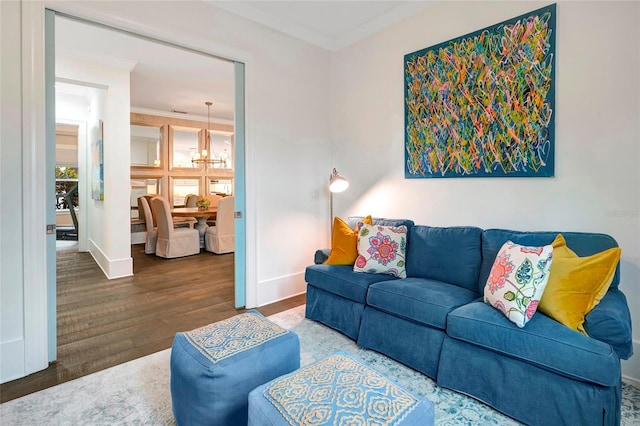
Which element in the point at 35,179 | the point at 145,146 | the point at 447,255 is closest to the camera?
the point at 35,179

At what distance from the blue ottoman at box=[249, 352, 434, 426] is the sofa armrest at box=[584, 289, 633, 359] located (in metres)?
0.97

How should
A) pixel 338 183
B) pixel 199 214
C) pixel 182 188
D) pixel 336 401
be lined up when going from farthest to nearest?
pixel 182 188 < pixel 199 214 < pixel 338 183 < pixel 336 401

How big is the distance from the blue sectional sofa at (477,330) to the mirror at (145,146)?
5651 millimetres

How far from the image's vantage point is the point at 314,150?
12.5 feet

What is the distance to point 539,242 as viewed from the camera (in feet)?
6.85

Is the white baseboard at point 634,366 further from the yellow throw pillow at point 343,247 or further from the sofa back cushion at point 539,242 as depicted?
the yellow throw pillow at point 343,247

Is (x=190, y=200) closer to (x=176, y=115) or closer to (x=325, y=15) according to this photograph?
(x=176, y=115)

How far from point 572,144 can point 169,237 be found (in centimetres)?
548

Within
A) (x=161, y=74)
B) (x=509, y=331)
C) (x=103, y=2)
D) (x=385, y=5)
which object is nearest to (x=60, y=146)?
(x=161, y=74)

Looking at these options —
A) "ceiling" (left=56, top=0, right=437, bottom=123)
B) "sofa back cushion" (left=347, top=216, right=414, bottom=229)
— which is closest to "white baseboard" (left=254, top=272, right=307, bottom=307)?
"sofa back cushion" (left=347, top=216, right=414, bottom=229)

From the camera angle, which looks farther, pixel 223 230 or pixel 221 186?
pixel 221 186

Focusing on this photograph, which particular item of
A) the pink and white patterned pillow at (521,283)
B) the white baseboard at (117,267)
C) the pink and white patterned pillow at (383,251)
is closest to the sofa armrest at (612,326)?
the pink and white patterned pillow at (521,283)

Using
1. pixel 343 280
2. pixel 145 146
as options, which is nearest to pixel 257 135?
pixel 343 280

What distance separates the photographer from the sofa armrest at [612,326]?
148 centimetres
